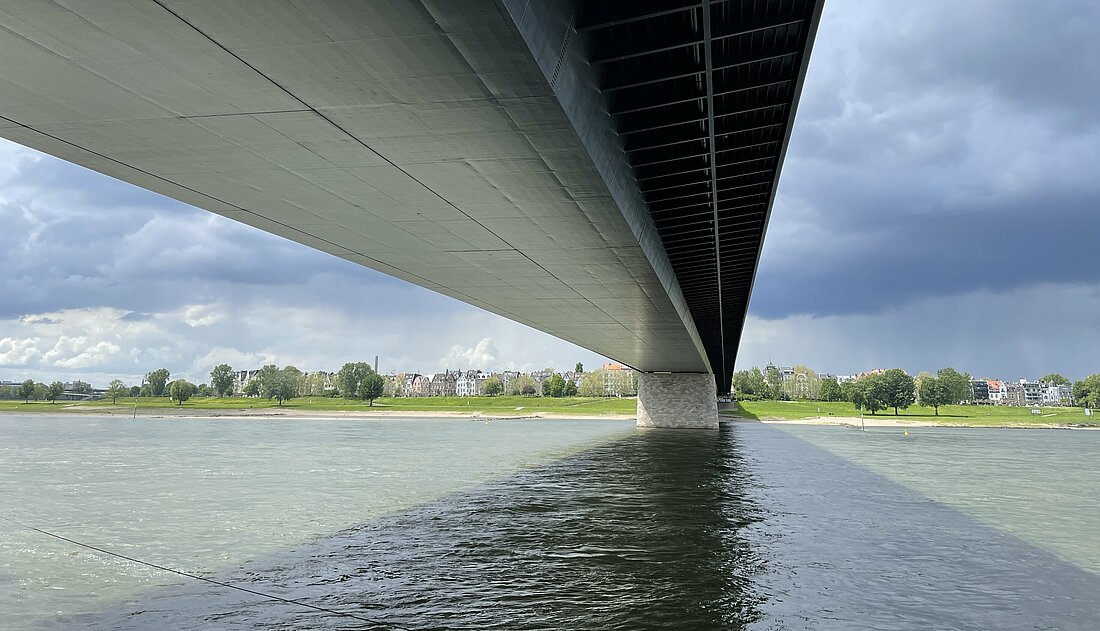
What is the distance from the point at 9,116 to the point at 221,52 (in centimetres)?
432

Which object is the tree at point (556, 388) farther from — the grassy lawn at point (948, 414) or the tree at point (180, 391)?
the tree at point (180, 391)

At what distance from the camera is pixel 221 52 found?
7.63 metres

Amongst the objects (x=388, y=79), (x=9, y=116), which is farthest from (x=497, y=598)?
(x=9, y=116)

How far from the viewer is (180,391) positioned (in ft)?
494

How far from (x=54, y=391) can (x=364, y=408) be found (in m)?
80.1

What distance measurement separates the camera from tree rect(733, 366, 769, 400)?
16900 cm

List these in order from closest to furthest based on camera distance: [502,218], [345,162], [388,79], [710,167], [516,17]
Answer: [516,17] → [388,79] → [345,162] → [710,167] → [502,218]

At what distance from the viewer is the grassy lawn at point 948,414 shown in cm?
10156

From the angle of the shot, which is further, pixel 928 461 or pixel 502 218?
pixel 928 461

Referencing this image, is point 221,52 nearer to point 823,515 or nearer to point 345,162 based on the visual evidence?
point 345,162

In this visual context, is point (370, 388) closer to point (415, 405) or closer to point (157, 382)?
point (415, 405)

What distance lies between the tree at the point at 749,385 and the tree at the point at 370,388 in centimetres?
8162

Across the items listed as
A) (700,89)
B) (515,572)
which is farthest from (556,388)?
(700,89)

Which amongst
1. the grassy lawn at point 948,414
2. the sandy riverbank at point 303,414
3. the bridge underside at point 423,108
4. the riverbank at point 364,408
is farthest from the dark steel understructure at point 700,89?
the grassy lawn at point 948,414
